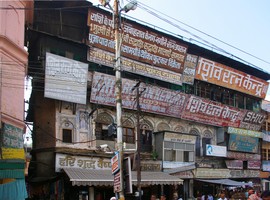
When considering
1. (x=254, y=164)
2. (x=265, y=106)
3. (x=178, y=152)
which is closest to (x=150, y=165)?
(x=178, y=152)

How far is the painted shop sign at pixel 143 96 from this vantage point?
2330 cm

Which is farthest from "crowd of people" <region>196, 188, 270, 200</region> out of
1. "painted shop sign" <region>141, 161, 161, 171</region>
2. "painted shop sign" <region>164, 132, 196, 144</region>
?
"painted shop sign" <region>164, 132, 196, 144</region>

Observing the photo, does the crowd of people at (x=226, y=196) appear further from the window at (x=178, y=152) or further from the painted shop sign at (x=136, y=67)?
the painted shop sign at (x=136, y=67)

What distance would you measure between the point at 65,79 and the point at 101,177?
566cm

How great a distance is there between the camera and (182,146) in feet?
94.3

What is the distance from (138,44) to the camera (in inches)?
979

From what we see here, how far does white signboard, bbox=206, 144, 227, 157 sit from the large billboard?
6893 mm

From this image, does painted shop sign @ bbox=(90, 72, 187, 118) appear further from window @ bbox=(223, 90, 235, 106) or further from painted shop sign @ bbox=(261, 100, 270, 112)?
painted shop sign @ bbox=(261, 100, 270, 112)

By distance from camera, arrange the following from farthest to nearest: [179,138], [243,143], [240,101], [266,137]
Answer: [266,137] → [240,101] → [243,143] → [179,138]

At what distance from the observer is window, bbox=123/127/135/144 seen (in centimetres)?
2564

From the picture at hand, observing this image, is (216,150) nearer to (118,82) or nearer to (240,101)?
(240,101)

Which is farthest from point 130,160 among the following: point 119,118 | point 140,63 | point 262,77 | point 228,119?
point 262,77

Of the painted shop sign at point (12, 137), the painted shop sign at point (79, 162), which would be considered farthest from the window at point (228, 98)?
the painted shop sign at point (12, 137)

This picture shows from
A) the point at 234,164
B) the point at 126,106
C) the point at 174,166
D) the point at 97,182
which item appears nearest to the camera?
the point at 97,182
